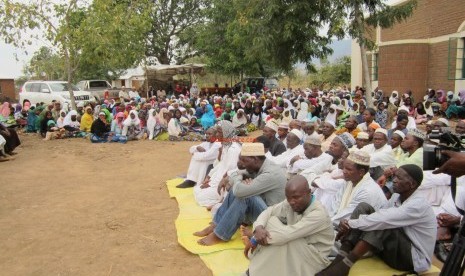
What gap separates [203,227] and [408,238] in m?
2.33

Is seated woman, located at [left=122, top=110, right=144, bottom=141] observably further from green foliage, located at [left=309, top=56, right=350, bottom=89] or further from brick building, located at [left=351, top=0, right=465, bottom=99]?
green foliage, located at [left=309, top=56, right=350, bottom=89]

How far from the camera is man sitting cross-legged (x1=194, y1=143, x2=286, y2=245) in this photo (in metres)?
4.10

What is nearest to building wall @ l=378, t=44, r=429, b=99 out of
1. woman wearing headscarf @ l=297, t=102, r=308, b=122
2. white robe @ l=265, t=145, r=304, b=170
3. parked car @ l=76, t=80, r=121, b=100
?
woman wearing headscarf @ l=297, t=102, r=308, b=122

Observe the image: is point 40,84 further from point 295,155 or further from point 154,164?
point 295,155

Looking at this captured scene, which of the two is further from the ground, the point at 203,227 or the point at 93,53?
the point at 93,53

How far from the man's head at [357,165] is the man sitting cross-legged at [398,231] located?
13.9 inches

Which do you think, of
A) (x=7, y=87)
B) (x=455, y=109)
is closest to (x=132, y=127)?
(x=455, y=109)

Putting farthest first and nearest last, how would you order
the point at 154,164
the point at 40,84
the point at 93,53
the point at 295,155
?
the point at 40,84 → the point at 93,53 → the point at 154,164 → the point at 295,155

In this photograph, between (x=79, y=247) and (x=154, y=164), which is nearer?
(x=79, y=247)

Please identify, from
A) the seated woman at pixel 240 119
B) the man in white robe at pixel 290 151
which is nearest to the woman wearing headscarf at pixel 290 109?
the seated woman at pixel 240 119

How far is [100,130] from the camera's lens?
12.0 meters

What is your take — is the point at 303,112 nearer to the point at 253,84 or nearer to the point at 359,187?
the point at 359,187

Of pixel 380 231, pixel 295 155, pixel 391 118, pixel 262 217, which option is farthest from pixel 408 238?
pixel 391 118

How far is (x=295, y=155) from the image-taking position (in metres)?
5.59
